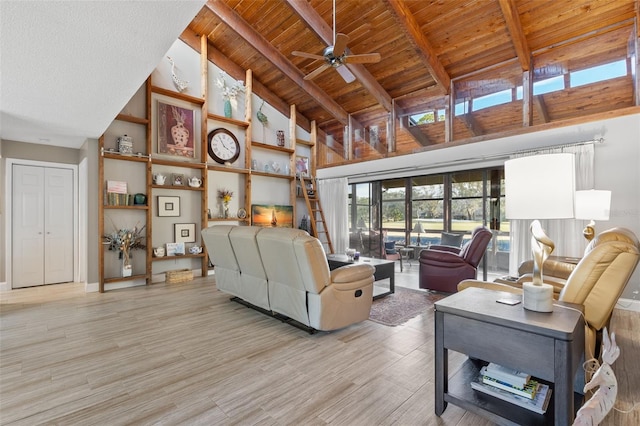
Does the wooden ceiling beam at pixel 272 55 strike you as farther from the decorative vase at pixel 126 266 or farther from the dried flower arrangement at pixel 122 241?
the decorative vase at pixel 126 266

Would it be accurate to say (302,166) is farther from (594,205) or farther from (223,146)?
(594,205)

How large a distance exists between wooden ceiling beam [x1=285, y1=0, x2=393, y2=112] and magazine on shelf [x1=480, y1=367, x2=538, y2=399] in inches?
204

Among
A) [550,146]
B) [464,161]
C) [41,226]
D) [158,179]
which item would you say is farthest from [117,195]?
[550,146]

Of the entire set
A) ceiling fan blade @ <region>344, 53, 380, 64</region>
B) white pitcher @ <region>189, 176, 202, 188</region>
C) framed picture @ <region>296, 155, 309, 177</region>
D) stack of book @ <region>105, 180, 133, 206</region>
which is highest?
ceiling fan blade @ <region>344, 53, 380, 64</region>

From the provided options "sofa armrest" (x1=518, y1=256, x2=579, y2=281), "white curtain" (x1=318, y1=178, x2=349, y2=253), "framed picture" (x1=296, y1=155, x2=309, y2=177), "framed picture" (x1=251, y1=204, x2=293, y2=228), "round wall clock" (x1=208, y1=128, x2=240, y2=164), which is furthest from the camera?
"framed picture" (x1=296, y1=155, x2=309, y2=177)

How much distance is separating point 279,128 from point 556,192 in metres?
6.74

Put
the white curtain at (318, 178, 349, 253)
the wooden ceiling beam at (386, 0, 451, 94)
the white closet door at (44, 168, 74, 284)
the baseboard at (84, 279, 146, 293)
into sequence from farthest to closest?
the white curtain at (318, 178, 349, 253) → the white closet door at (44, 168, 74, 284) → the baseboard at (84, 279, 146, 293) → the wooden ceiling beam at (386, 0, 451, 94)

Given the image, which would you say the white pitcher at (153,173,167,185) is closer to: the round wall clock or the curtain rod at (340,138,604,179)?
the round wall clock

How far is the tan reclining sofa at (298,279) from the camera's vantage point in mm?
2697

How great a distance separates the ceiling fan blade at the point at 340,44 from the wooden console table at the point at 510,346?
3285 millimetres

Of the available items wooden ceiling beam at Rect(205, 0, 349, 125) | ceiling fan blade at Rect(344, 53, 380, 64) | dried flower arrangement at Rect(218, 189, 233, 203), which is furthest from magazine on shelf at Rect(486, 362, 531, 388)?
wooden ceiling beam at Rect(205, 0, 349, 125)

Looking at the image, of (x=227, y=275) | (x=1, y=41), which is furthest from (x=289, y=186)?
(x=1, y=41)

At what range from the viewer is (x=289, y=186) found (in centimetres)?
758

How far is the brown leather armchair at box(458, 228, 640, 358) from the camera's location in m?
1.65
